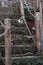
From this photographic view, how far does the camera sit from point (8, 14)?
7.41 metres

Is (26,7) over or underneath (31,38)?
over

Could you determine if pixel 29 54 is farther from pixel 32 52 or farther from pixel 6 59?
pixel 6 59

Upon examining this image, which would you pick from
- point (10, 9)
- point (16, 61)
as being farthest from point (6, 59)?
point (10, 9)

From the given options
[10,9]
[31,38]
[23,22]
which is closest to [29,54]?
[31,38]

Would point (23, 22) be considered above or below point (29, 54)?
above

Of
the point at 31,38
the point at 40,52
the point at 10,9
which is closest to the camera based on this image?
the point at 40,52

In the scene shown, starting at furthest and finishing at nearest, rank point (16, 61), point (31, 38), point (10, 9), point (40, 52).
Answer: point (10, 9), point (31, 38), point (40, 52), point (16, 61)

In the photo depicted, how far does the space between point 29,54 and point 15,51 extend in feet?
1.16

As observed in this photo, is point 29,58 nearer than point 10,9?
Yes

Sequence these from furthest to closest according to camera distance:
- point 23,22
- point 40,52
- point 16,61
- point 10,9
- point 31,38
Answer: point 10,9
point 23,22
point 31,38
point 40,52
point 16,61

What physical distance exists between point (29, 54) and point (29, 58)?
240 mm

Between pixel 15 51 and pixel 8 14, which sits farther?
pixel 8 14

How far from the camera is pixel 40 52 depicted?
6.04m

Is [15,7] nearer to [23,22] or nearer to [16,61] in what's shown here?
[23,22]
